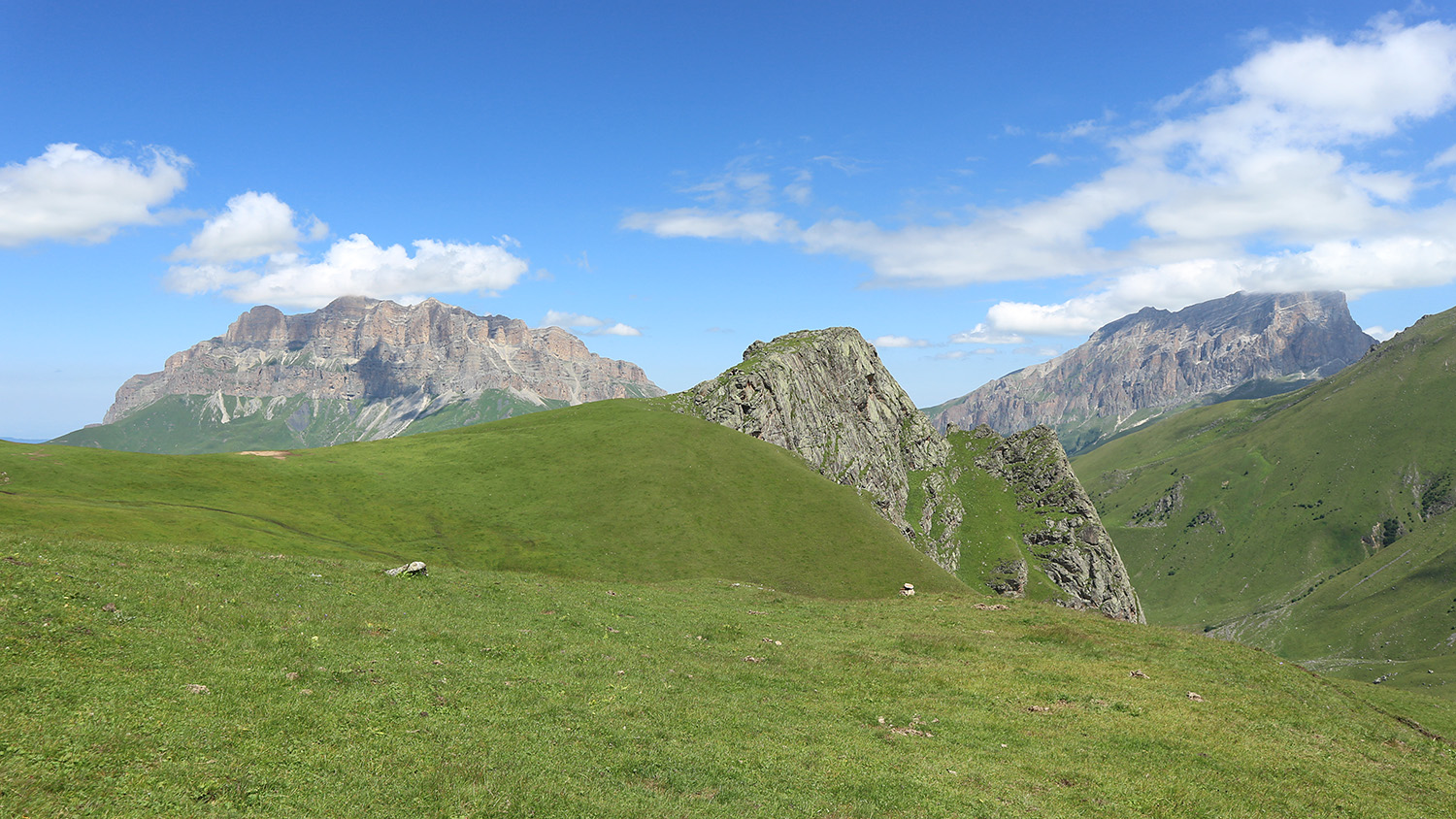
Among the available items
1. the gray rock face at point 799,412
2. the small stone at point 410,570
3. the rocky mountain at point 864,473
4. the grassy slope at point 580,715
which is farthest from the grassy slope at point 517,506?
the grassy slope at point 580,715

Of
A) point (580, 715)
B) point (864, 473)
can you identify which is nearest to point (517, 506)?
point (580, 715)

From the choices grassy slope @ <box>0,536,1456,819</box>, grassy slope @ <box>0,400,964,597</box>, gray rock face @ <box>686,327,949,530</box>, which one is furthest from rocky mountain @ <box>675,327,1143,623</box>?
grassy slope @ <box>0,536,1456,819</box>

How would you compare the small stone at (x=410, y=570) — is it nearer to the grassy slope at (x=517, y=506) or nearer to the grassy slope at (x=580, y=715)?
the grassy slope at (x=580, y=715)

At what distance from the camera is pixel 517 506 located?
309 ft

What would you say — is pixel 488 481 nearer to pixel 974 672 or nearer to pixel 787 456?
pixel 787 456

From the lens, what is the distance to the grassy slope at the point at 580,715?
17.8 meters

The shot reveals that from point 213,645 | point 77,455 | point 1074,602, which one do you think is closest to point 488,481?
point 77,455

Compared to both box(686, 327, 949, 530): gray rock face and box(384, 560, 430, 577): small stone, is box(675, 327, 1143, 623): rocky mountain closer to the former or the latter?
box(686, 327, 949, 530): gray rock face

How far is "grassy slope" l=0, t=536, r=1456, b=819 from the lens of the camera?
58.2ft

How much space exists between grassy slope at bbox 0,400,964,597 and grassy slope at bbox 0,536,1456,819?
34.5 m

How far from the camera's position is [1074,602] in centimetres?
18188

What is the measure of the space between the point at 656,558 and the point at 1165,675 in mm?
60530

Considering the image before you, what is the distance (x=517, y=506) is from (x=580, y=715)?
7350cm

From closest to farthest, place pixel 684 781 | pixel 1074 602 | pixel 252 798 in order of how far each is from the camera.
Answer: pixel 252 798 < pixel 684 781 < pixel 1074 602
